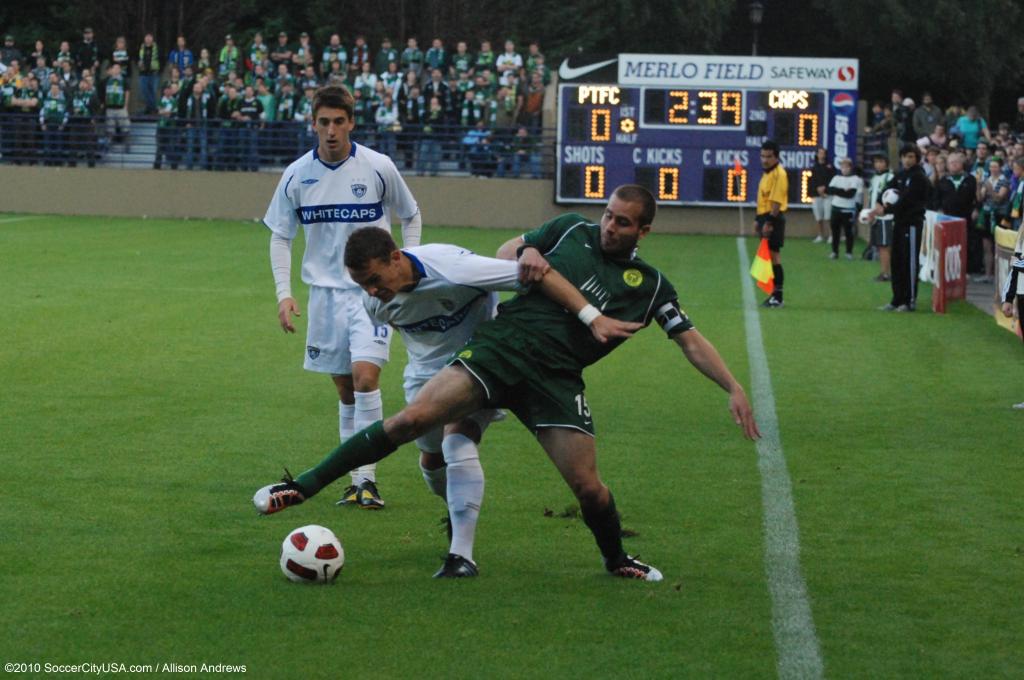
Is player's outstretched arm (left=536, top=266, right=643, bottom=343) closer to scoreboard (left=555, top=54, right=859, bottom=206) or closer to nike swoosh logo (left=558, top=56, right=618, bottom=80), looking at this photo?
scoreboard (left=555, top=54, right=859, bottom=206)

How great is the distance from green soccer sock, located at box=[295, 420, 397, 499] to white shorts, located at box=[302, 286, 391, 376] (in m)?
1.82

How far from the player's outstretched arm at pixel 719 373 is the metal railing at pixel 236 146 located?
29.7 meters

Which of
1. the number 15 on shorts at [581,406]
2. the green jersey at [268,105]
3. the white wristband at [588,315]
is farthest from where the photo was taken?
the green jersey at [268,105]

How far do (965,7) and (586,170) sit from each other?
23.0 metres

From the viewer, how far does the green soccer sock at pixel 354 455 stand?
20.2 ft

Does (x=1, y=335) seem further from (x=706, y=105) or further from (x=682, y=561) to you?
(x=706, y=105)

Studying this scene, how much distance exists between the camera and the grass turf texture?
18.6 feet

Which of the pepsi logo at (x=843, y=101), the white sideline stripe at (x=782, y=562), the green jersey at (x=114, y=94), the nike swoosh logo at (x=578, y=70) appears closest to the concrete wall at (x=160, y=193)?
the green jersey at (x=114, y=94)

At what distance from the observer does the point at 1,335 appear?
1521 centimetres

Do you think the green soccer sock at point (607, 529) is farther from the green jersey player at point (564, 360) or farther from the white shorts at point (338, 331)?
the white shorts at point (338, 331)

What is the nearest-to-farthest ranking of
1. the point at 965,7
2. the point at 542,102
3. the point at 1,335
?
the point at 1,335
the point at 542,102
the point at 965,7

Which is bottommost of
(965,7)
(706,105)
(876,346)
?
(876,346)

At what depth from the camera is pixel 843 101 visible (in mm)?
32406

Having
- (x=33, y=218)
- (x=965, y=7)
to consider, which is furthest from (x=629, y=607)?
(x=965, y=7)
